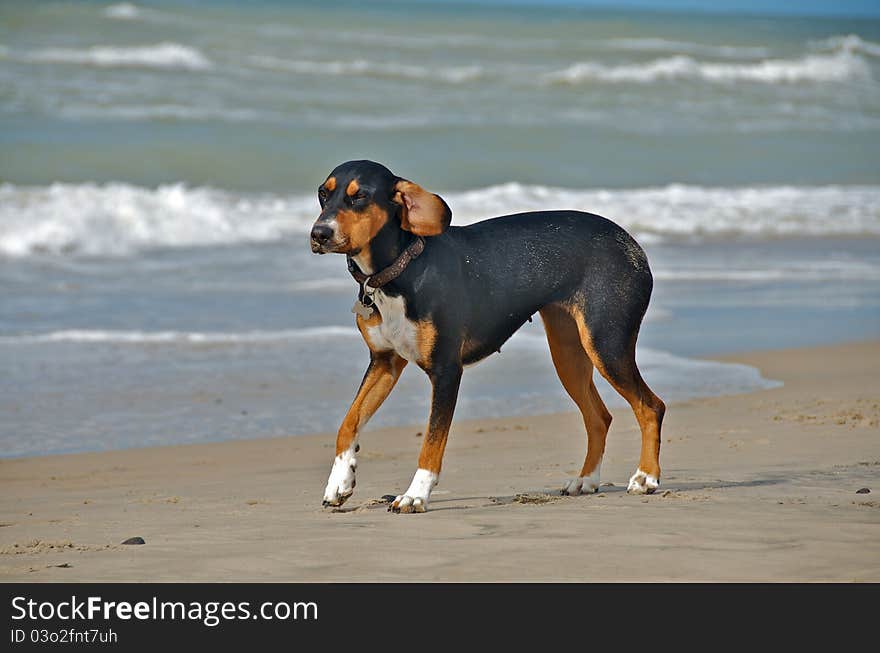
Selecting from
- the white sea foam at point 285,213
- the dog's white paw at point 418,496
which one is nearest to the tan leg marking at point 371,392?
the dog's white paw at point 418,496

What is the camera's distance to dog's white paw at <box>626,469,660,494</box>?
6816mm

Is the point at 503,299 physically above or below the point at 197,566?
above

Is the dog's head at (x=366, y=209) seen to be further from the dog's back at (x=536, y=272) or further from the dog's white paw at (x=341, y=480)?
the dog's white paw at (x=341, y=480)

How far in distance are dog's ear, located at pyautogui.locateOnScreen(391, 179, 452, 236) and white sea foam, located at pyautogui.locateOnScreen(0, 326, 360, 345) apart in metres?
6.16

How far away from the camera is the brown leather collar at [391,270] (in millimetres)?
6238

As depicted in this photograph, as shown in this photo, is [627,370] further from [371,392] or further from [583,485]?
[371,392]

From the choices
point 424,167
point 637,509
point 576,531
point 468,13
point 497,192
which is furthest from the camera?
point 468,13

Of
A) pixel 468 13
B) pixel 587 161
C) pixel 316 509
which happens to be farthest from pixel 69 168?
pixel 468 13

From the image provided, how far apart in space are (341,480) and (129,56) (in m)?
33.7

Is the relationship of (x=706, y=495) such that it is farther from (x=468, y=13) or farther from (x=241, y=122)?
(x=468, y=13)

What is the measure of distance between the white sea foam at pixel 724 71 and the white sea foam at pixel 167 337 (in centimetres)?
2828

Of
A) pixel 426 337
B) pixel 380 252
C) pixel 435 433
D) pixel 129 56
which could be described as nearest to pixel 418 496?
pixel 435 433
